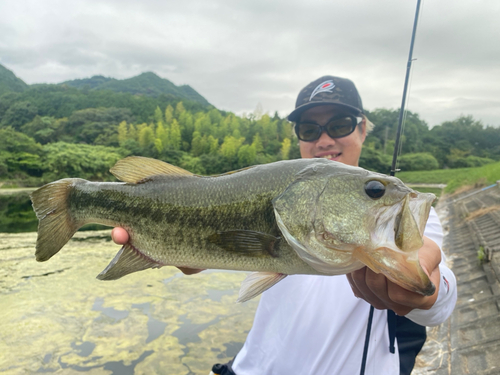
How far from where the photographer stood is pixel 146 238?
6.25ft

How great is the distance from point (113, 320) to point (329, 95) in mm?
6565

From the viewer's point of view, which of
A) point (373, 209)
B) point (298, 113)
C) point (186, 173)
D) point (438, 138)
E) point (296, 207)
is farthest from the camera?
point (438, 138)

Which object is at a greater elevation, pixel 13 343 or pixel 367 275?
pixel 367 275

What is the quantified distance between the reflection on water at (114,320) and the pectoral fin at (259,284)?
16.0 feet

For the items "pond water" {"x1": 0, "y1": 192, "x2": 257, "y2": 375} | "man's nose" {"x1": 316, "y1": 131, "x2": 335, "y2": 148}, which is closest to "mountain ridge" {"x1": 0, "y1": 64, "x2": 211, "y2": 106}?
"pond water" {"x1": 0, "y1": 192, "x2": 257, "y2": 375}

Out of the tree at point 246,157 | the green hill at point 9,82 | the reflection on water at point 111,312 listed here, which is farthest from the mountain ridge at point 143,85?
the reflection on water at point 111,312

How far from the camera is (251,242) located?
1634 mm

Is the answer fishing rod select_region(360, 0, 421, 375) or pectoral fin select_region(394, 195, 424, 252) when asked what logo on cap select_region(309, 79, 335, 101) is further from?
pectoral fin select_region(394, 195, 424, 252)

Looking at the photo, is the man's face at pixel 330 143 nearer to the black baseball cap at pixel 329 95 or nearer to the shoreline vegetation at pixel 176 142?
the black baseball cap at pixel 329 95

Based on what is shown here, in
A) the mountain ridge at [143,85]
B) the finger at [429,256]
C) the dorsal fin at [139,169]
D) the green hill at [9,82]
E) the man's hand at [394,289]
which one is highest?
the mountain ridge at [143,85]

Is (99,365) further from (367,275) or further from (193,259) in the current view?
(367,275)

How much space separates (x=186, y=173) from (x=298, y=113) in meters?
1.78

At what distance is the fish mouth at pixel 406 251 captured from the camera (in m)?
1.27

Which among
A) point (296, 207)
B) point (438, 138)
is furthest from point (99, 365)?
point (438, 138)
